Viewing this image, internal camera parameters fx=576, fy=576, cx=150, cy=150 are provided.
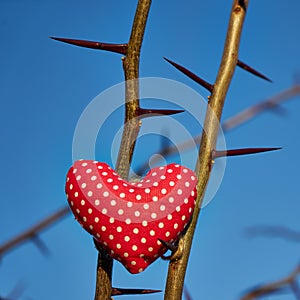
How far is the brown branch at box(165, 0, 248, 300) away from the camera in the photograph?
502mm

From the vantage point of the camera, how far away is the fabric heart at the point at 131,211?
1.76 ft

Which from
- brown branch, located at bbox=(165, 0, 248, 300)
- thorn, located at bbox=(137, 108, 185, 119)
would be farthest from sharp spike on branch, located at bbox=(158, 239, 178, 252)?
thorn, located at bbox=(137, 108, 185, 119)

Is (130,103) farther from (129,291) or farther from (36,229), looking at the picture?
(36,229)

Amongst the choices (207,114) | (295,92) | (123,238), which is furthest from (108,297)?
(295,92)

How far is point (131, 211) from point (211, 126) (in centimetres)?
11

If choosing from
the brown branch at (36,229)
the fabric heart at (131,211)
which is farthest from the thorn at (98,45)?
the brown branch at (36,229)

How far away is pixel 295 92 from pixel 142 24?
11.0 inches

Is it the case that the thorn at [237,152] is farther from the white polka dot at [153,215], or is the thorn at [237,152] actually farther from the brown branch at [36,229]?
Answer: the brown branch at [36,229]

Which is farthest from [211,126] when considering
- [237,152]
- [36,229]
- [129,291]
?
[36,229]

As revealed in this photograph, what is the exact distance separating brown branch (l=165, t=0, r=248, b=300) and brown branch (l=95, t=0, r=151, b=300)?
0.18 feet

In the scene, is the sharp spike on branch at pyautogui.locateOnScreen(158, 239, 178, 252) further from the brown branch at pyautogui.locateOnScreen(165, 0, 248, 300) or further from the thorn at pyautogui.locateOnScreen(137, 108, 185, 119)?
the thorn at pyautogui.locateOnScreen(137, 108, 185, 119)

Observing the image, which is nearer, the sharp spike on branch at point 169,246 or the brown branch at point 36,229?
the sharp spike on branch at point 169,246

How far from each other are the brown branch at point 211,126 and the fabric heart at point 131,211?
1 centimetres

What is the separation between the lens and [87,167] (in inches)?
22.2
